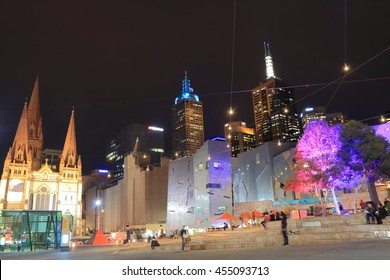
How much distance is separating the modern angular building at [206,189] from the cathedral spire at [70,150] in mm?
46452

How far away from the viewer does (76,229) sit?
81.9 metres

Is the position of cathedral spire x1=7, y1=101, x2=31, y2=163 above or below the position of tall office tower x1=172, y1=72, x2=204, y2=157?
below

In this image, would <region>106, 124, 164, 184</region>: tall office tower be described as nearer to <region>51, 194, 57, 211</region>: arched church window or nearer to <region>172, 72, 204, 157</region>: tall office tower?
<region>172, 72, 204, 157</region>: tall office tower

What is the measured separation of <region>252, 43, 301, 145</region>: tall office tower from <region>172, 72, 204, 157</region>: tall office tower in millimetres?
27572

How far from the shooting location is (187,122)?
490ft

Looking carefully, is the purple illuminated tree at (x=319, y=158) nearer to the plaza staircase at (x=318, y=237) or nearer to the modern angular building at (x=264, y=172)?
the plaza staircase at (x=318, y=237)

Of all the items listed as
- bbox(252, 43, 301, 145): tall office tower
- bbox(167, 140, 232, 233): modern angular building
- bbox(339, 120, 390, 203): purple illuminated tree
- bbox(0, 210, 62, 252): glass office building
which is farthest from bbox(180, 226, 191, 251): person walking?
bbox(252, 43, 301, 145): tall office tower

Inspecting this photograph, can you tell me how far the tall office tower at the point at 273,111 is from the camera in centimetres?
11611

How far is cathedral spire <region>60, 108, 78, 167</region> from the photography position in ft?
303

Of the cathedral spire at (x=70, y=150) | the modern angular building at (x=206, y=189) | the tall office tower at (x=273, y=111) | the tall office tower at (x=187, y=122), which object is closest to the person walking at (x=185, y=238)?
the modern angular building at (x=206, y=189)

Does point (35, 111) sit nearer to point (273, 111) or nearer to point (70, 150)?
point (70, 150)

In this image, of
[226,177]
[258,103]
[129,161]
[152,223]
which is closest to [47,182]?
[129,161]

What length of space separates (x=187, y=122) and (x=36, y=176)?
7646 centimetres

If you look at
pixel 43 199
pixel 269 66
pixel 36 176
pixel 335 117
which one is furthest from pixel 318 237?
pixel 269 66
